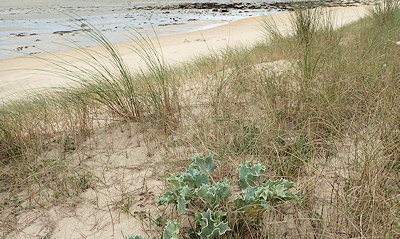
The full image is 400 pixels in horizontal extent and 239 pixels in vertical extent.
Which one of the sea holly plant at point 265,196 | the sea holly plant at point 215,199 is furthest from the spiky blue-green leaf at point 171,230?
the sea holly plant at point 265,196

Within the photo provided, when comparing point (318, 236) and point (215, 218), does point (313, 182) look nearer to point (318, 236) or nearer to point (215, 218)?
point (318, 236)

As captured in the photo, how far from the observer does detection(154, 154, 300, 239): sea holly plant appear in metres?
1.40

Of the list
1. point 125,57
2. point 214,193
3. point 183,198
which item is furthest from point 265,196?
point 125,57

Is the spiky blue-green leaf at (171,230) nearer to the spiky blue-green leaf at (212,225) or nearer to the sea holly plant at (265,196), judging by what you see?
the spiky blue-green leaf at (212,225)

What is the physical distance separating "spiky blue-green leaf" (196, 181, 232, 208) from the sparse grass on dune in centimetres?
8

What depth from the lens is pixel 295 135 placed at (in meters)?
2.14

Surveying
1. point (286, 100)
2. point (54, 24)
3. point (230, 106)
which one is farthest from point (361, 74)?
point (54, 24)

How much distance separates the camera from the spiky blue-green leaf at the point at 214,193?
150cm

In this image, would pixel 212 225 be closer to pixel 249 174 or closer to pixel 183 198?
pixel 183 198

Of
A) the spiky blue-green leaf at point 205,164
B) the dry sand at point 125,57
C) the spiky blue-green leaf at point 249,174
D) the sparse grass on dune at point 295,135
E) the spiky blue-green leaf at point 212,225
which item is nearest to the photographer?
the spiky blue-green leaf at point 212,225

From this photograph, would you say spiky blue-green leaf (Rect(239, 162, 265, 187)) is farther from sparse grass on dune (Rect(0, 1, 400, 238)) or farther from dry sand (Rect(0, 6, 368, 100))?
dry sand (Rect(0, 6, 368, 100))

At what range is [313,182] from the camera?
1.65 m

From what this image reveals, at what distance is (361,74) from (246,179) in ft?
4.65

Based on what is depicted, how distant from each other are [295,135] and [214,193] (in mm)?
861
